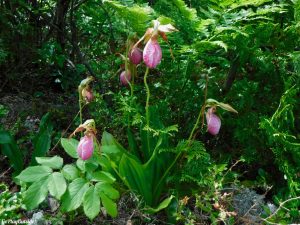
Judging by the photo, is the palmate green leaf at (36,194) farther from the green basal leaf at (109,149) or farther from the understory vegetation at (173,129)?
the green basal leaf at (109,149)

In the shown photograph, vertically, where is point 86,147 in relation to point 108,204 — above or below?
above

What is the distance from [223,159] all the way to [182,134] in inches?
10.4

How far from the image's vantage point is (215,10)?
6.28ft

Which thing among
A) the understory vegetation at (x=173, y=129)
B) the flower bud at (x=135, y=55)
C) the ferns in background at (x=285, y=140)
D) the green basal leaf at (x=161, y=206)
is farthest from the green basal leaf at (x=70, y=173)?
the ferns in background at (x=285, y=140)

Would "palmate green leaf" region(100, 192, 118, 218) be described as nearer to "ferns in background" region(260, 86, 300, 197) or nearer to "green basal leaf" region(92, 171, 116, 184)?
"green basal leaf" region(92, 171, 116, 184)

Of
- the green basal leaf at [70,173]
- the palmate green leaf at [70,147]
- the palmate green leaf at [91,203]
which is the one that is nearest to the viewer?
the palmate green leaf at [91,203]

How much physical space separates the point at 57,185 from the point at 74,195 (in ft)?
0.24

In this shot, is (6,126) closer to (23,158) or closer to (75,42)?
(23,158)

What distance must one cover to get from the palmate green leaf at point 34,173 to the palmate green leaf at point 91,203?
18cm

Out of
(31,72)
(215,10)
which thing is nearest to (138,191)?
(215,10)

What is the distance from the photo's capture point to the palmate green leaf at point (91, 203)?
4.90 feet

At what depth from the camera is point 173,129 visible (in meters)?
1.73

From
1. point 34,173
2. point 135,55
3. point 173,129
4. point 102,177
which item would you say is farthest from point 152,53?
point 34,173

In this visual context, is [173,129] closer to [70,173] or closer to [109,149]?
[109,149]
